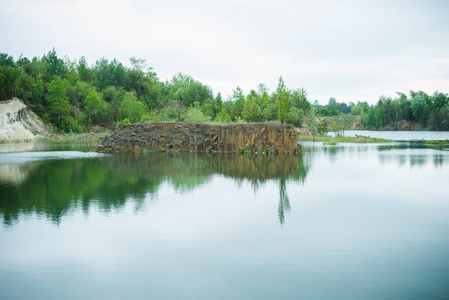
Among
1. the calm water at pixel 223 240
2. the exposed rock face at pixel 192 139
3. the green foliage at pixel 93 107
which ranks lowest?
the calm water at pixel 223 240

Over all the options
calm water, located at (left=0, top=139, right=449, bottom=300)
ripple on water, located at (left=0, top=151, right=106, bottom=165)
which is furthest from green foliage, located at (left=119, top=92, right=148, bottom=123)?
calm water, located at (left=0, top=139, right=449, bottom=300)

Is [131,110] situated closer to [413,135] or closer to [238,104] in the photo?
[238,104]

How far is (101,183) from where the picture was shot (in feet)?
52.9

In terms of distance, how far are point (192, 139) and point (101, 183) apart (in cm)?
1921

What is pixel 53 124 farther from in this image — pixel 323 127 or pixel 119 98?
pixel 323 127

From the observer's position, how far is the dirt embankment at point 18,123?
5644cm

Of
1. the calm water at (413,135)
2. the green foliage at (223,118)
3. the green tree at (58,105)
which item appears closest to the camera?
the green foliage at (223,118)

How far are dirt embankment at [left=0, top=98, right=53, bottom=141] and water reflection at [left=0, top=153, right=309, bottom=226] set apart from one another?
129 ft

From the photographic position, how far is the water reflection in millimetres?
11633

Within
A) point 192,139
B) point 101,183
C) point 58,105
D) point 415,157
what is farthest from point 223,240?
point 58,105

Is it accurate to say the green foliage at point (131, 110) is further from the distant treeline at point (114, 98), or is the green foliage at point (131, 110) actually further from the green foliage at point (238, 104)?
the green foliage at point (238, 104)

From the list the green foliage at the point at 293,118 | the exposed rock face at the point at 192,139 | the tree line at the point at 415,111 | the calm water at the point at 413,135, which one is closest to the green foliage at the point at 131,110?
the green foliage at the point at 293,118

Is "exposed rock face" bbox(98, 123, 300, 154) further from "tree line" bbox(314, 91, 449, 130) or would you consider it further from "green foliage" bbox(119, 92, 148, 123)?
"tree line" bbox(314, 91, 449, 130)

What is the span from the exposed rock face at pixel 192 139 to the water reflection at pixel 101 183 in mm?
10016
